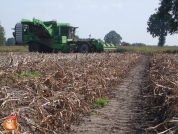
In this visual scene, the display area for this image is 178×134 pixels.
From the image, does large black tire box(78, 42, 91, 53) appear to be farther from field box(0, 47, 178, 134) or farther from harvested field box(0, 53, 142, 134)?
field box(0, 47, 178, 134)

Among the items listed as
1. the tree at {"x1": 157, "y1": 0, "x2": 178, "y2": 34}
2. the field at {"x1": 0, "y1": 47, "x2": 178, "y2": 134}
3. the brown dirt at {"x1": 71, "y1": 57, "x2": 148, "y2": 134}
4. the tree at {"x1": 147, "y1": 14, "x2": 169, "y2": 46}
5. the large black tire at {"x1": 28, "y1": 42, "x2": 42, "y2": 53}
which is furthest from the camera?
the tree at {"x1": 147, "y1": 14, "x2": 169, "y2": 46}

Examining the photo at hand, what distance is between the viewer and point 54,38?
27953mm

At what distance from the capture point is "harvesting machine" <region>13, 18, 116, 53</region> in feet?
90.8

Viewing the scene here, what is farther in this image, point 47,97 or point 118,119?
point 118,119

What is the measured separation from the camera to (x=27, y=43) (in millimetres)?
28578

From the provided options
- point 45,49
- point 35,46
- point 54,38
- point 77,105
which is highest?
point 54,38

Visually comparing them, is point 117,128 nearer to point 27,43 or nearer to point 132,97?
point 132,97

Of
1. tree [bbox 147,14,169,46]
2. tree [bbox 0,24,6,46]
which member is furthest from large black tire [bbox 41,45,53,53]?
tree [bbox 0,24,6,46]

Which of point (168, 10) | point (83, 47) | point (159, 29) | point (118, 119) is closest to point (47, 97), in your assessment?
point (118, 119)

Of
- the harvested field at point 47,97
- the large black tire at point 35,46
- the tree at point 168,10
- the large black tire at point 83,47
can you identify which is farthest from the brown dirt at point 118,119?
the tree at point 168,10

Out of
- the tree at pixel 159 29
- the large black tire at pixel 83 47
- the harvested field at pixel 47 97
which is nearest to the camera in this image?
the harvested field at pixel 47 97

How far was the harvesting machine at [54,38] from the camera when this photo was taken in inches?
1089

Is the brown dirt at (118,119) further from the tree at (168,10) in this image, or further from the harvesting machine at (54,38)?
the tree at (168,10)

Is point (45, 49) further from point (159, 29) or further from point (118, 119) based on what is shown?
point (159, 29)
